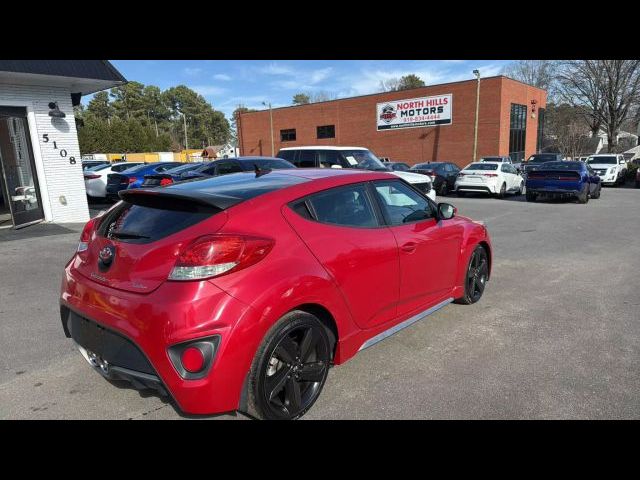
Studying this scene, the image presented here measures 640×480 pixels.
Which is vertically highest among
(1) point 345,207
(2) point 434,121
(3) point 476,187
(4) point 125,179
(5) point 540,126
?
(2) point 434,121

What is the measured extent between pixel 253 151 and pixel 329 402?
156 ft

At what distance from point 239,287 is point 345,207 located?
120 cm

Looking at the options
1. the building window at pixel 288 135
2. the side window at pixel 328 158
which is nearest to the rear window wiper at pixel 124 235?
the side window at pixel 328 158

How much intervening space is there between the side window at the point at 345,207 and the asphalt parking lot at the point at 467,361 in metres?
1.21

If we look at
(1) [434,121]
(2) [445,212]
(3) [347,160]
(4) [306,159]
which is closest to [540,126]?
(1) [434,121]

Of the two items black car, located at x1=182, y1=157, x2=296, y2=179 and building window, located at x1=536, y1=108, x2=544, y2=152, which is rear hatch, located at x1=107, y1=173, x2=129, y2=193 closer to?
black car, located at x1=182, y1=157, x2=296, y2=179

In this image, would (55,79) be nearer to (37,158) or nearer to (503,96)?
(37,158)

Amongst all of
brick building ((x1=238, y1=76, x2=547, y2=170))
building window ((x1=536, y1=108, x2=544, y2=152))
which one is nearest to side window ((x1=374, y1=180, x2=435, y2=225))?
brick building ((x1=238, y1=76, x2=547, y2=170))

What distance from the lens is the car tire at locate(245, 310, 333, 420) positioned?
97.7 inches

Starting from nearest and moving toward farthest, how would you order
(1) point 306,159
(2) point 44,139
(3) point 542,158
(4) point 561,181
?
(2) point 44,139 → (1) point 306,159 → (4) point 561,181 → (3) point 542,158

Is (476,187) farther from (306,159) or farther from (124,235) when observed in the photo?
(124,235)

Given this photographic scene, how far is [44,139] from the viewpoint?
10.1m

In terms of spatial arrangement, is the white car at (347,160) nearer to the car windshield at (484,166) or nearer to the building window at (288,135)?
the car windshield at (484,166)

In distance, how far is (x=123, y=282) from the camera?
2.51 metres
